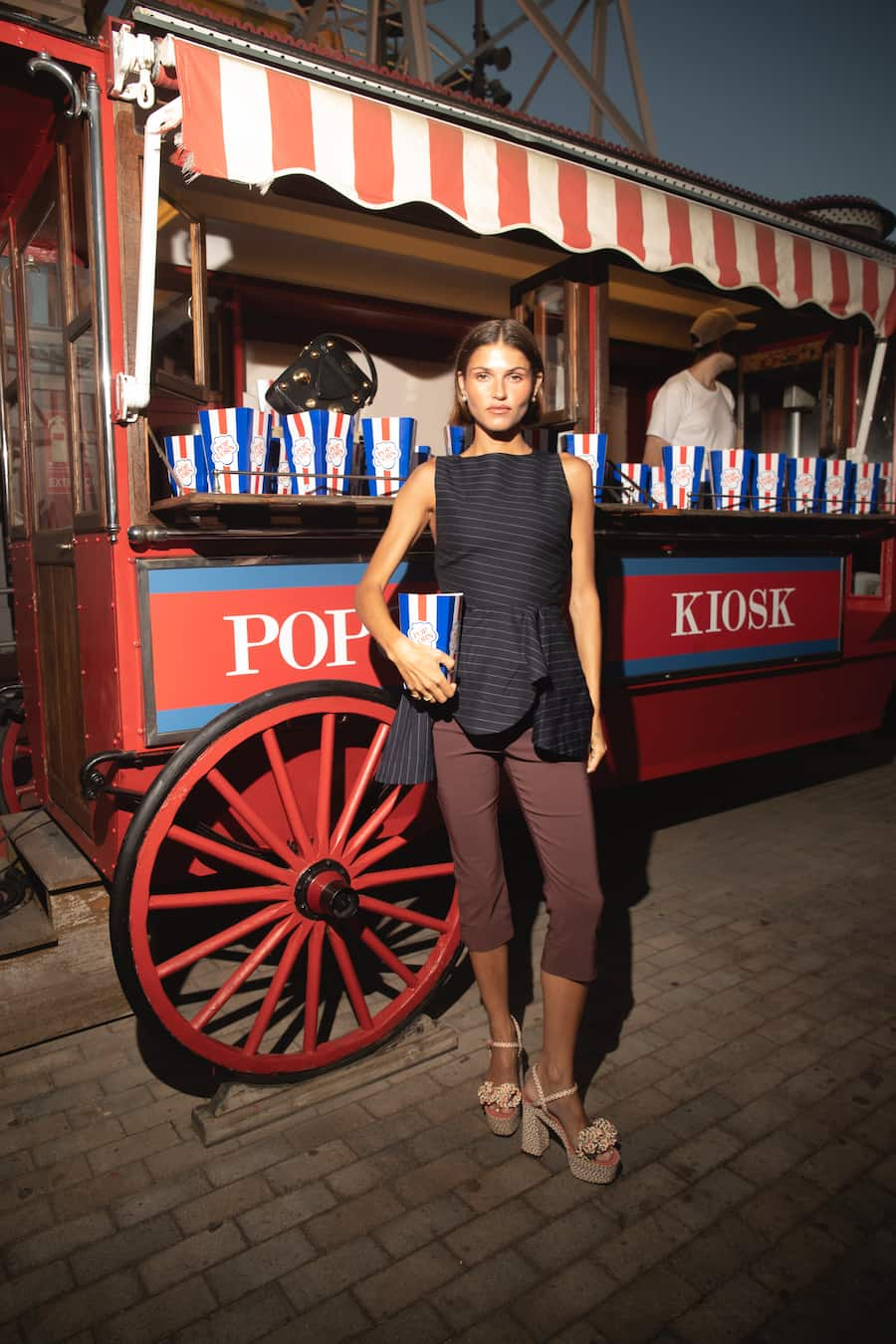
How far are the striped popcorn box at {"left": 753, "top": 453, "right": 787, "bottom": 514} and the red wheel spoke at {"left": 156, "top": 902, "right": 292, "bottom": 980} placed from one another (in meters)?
2.77

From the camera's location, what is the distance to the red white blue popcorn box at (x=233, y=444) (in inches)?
99.3

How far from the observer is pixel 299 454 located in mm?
2703

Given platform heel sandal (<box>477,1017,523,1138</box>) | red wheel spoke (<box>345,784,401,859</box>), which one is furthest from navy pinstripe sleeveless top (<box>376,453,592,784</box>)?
platform heel sandal (<box>477,1017,523,1138</box>)

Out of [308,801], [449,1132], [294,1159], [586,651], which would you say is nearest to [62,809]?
[308,801]

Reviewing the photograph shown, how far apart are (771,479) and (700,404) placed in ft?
2.85

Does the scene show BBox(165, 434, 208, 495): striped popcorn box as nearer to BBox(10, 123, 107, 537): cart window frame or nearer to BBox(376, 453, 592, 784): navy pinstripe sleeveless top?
BBox(10, 123, 107, 537): cart window frame

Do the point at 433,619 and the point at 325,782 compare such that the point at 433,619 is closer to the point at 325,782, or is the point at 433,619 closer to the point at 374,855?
the point at 325,782

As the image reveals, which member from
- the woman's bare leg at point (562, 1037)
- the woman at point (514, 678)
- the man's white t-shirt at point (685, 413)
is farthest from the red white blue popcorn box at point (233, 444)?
the man's white t-shirt at point (685, 413)

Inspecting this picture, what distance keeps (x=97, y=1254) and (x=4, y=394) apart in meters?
3.22

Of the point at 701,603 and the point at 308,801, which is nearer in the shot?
the point at 308,801

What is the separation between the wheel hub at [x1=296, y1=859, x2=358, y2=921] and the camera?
2.41 meters

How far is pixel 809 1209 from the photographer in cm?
206

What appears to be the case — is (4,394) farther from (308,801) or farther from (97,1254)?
(97,1254)

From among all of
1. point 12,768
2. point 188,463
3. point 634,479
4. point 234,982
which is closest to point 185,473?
point 188,463
